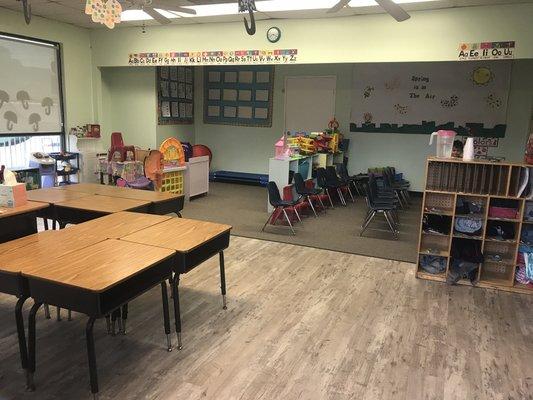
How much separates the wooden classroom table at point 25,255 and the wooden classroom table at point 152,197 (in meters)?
1.13

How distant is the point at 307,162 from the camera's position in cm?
745

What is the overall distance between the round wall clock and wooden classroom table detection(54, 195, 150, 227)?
3.97 m

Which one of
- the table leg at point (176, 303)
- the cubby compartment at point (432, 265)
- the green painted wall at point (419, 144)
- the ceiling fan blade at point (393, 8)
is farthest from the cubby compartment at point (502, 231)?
the green painted wall at point (419, 144)

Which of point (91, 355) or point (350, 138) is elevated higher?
point (350, 138)

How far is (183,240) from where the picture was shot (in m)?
3.10

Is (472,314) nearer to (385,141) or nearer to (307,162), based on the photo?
(307,162)

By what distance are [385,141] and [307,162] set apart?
259 centimetres

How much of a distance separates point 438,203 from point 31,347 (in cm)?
394

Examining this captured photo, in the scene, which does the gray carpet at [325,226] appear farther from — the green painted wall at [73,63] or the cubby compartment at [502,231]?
the green painted wall at [73,63]

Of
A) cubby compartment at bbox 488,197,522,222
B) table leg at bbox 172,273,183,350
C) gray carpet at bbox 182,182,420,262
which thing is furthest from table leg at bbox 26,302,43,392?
cubby compartment at bbox 488,197,522,222

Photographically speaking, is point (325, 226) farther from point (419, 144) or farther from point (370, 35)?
point (419, 144)

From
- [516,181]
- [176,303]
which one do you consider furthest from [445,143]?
[176,303]

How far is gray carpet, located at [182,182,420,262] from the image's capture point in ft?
18.2

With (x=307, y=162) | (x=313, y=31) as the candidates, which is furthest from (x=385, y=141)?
(x=313, y=31)
